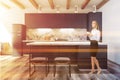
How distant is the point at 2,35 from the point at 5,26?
0.57 meters

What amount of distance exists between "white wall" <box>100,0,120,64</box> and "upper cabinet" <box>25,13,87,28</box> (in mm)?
1566

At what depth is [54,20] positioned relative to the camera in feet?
37.1

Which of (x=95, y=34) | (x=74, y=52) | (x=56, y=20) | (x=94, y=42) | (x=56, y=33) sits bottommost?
(x=74, y=52)

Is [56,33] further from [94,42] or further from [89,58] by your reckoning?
[94,42]

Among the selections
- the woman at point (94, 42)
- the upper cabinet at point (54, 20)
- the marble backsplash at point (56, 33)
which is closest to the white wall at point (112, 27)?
the upper cabinet at point (54, 20)

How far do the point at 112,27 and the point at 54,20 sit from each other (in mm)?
3579

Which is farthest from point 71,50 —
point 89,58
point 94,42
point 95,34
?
point 95,34

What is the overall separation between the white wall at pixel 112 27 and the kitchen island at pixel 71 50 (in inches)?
59.4

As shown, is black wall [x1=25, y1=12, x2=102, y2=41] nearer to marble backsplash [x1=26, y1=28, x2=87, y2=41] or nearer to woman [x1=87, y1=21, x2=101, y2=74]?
marble backsplash [x1=26, y1=28, x2=87, y2=41]

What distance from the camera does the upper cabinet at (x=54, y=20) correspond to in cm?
1124

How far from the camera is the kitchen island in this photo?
22.3 feet

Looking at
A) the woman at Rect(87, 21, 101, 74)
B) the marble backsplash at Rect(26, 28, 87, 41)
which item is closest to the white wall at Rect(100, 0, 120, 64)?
the marble backsplash at Rect(26, 28, 87, 41)

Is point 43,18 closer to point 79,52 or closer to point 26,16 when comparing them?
point 26,16

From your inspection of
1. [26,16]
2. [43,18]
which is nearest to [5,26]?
[26,16]
